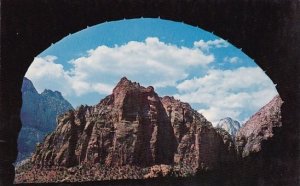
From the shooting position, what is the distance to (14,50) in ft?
19.1

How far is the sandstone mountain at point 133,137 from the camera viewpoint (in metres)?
112

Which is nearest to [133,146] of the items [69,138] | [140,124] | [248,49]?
[140,124]

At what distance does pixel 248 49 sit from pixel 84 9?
2258mm

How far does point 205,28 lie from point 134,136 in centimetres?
11762

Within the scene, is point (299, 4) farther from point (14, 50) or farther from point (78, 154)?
point (78, 154)

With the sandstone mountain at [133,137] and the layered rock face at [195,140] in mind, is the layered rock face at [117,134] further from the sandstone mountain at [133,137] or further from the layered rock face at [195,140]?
the layered rock face at [195,140]

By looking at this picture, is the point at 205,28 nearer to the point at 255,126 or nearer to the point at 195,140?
the point at 255,126

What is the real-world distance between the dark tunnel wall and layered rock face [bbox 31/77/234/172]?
99.4 m

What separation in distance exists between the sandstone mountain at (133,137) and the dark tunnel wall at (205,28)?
316ft

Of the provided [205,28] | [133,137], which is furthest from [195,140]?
[205,28]

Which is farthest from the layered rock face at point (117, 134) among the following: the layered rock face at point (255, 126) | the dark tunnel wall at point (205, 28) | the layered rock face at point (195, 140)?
the dark tunnel wall at point (205, 28)

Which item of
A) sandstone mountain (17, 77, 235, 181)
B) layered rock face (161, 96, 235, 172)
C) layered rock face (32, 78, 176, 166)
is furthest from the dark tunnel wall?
layered rock face (32, 78, 176, 166)

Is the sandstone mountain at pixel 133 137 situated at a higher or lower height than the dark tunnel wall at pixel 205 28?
higher

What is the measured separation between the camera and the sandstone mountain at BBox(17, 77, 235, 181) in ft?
366
